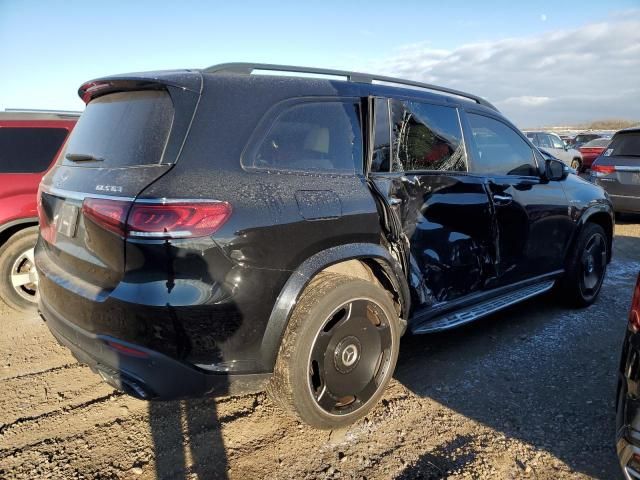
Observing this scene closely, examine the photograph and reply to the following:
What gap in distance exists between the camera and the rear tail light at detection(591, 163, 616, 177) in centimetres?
841

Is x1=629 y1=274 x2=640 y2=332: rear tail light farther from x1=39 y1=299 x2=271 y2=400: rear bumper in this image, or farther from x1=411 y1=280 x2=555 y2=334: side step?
x1=39 y1=299 x2=271 y2=400: rear bumper

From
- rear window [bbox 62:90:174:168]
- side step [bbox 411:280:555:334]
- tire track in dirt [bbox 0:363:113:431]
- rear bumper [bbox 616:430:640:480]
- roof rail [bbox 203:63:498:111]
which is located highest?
roof rail [bbox 203:63:498:111]

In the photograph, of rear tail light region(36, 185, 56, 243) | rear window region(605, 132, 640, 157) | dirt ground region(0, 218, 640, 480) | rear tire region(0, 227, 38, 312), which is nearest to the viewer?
dirt ground region(0, 218, 640, 480)

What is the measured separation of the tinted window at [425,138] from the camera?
10.1 feet

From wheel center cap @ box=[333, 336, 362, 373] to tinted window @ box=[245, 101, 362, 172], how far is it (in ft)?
3.15

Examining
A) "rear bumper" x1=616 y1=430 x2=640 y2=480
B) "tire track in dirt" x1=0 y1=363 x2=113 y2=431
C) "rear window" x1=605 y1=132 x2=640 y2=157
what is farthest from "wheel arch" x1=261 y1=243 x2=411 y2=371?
"rear window" x1=605 y1=132 x2=640 y2=157

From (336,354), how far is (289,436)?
0.54m

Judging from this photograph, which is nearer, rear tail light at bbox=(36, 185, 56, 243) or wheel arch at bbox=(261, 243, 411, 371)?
wheel arch at bbox=(261, 243, 411, 371)

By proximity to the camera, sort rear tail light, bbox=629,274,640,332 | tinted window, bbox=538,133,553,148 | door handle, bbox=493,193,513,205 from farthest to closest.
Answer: tinted window, bbox=538,133,553,148 → door handle, bbox=493,193,513,205 → rear tail light, bbox=629,274,640,332

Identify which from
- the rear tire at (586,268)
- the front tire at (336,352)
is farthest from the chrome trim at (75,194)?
the rear tire at (586,268)

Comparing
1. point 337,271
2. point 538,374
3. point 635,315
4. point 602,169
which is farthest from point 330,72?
point 602,169

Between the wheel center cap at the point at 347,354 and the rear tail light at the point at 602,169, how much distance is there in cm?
770

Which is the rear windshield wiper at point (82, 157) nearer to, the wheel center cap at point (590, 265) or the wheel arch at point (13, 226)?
the wheel arch at point (13, 226)

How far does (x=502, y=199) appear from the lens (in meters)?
3.62
